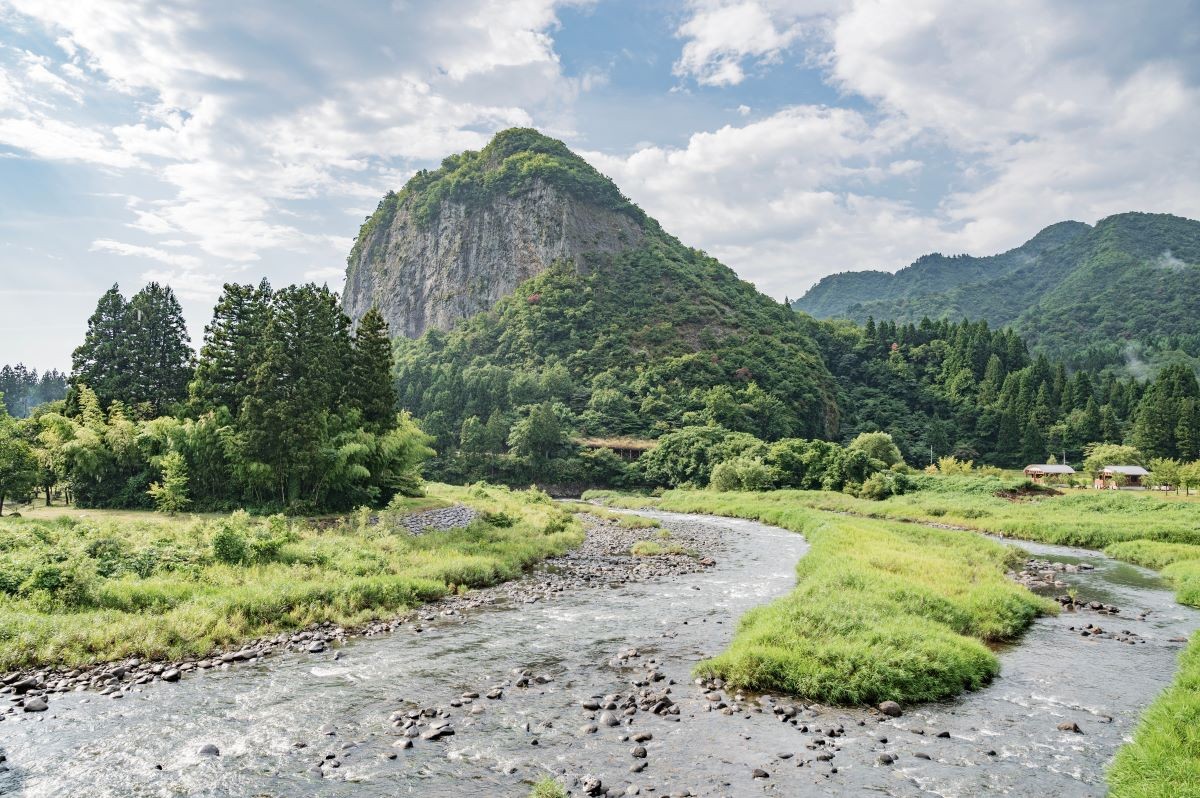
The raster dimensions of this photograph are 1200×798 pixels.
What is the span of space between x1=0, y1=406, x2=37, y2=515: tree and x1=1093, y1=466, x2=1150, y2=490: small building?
10708cm

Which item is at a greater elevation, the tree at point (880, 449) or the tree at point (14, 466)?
the tree at point (14, 466)

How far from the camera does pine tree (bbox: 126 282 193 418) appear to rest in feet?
168

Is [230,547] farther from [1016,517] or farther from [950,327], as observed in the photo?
[950,327]

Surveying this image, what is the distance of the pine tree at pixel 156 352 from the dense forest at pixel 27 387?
151 metres

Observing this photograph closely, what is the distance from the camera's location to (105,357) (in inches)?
2023

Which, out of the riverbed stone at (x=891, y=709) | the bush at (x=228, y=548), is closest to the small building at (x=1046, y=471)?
the riverbed stone at (x=891, y=709)

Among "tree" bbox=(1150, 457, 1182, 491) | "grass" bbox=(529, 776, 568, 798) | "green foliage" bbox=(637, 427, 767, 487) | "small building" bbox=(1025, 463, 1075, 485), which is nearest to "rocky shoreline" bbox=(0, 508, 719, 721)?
"grass" bbox=(529, 776, 568, 798)

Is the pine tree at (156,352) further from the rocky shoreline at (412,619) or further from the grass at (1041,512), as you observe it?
the grass at (1041,512)

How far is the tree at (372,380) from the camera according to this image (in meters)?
49.7

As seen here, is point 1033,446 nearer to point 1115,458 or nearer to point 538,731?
point 1115,458

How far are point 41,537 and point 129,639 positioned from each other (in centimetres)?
1293

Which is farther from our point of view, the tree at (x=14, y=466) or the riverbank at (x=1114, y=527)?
the tree at (x=14, y=466)

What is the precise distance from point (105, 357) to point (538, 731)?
53533mm

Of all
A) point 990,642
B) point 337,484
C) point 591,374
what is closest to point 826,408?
point 591,374
